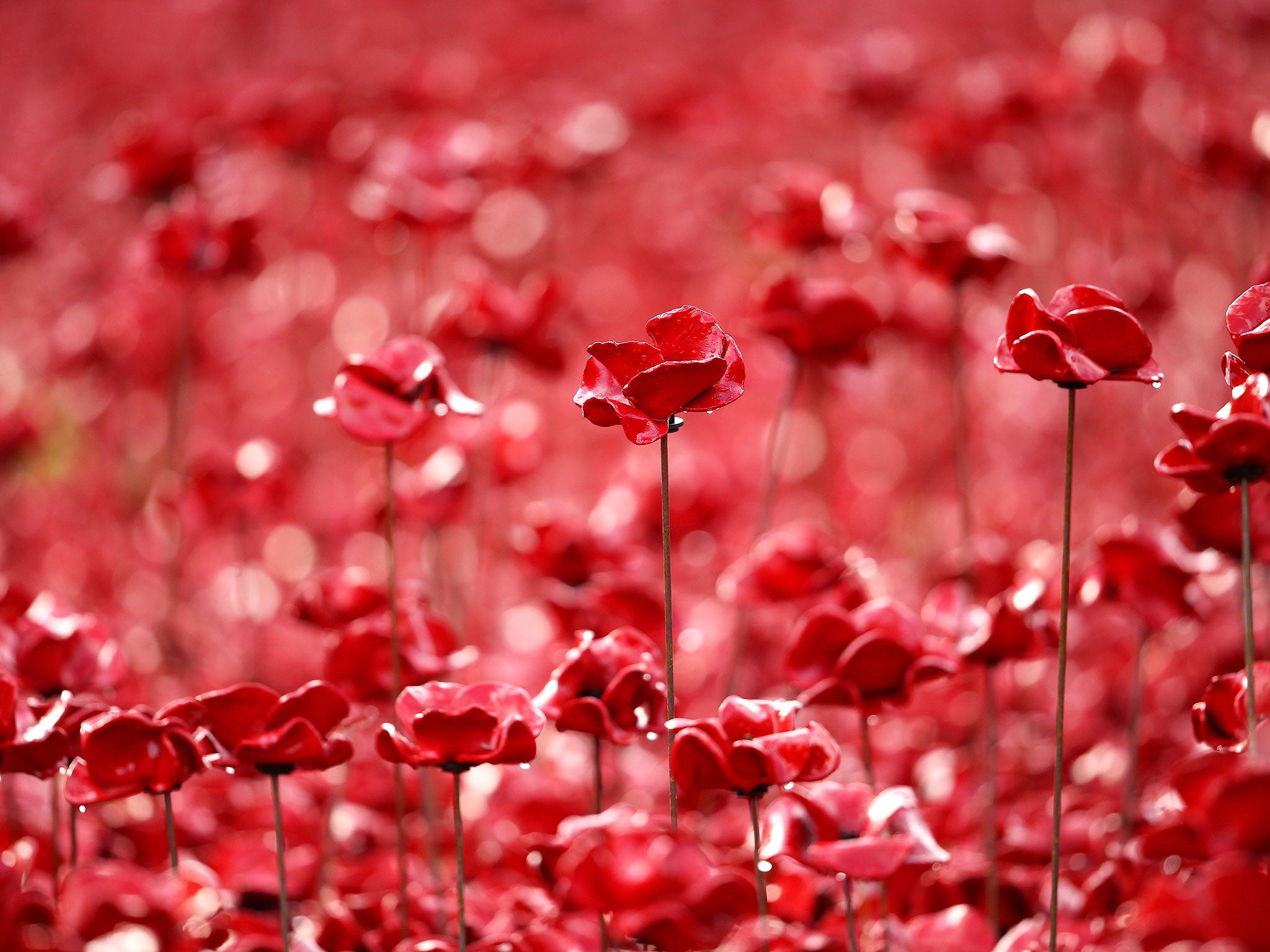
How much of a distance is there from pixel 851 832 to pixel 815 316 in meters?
0.39

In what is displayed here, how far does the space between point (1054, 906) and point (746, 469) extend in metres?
1.08

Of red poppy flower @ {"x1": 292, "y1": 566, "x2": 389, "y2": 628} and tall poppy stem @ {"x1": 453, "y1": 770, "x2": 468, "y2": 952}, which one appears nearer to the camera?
tall poppy stem @ {"x1": 453, "y1": 770, "x2": 468, "y2": 952}

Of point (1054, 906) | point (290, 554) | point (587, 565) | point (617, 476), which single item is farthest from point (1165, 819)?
point (290, 554)

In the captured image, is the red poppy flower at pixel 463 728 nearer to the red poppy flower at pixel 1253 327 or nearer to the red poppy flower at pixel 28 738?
the red poppy flower at pixel 28 738

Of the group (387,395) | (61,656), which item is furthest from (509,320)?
(61,656)

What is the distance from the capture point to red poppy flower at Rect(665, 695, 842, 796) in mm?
535

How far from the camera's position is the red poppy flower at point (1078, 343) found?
1.86 ft

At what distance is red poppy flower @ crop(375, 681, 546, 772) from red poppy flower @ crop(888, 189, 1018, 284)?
0.45 metres

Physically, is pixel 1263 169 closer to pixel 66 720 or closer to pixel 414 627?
pixel 414 627

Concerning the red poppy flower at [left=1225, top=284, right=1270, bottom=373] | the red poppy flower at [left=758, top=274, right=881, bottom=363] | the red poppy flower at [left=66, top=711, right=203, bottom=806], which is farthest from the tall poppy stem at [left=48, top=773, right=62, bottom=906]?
the red poppy flower at [left=1225, top=284, right=1270, bottom=373]

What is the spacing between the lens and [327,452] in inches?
72.4

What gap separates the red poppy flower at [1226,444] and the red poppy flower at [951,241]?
277 millimetres

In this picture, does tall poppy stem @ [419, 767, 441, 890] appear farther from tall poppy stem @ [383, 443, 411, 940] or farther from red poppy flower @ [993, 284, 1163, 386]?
red poppy flower @ [993, 284, 1163, 386]

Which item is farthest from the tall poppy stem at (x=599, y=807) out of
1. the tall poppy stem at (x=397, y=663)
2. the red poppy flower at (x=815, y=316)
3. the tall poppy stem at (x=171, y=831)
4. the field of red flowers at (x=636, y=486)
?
the red poppy flower at (x=815, y=316)
